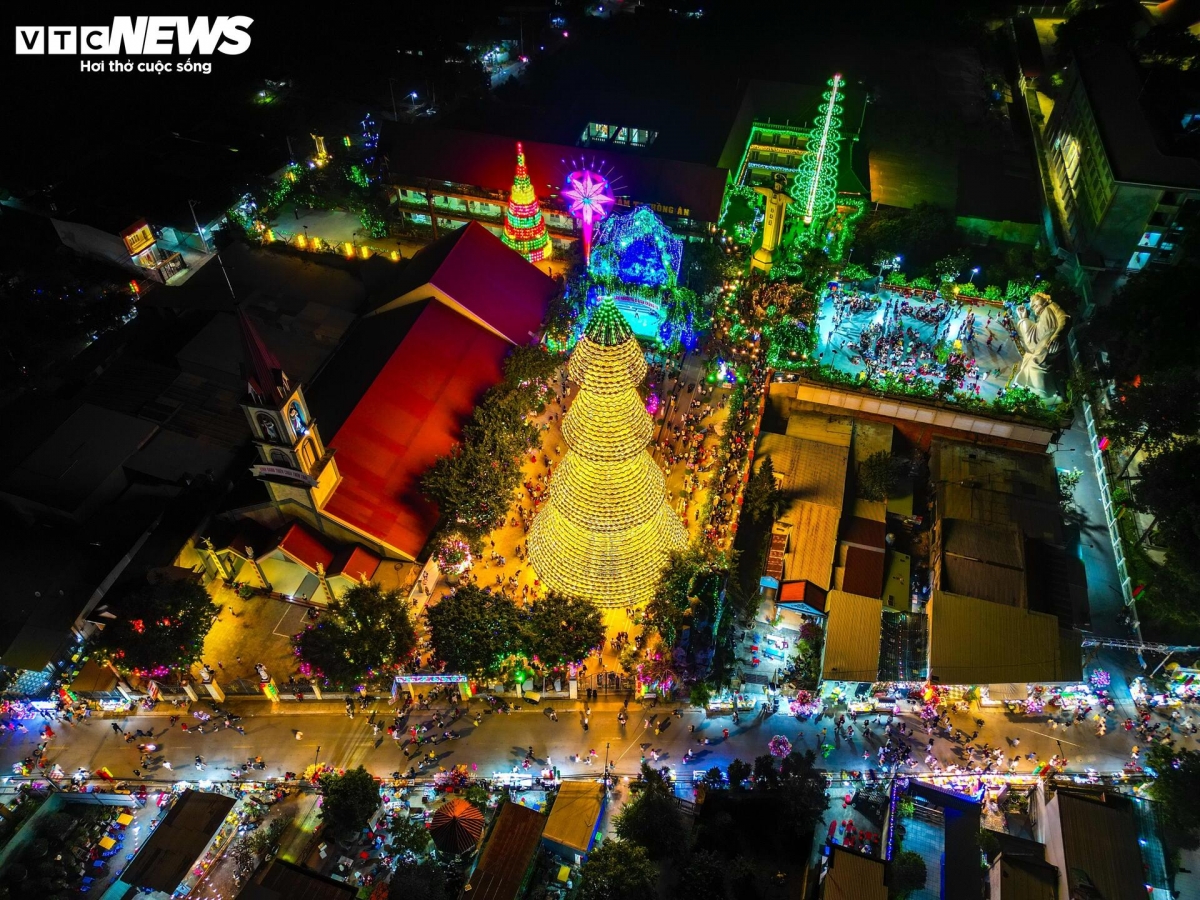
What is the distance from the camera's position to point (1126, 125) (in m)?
50.3

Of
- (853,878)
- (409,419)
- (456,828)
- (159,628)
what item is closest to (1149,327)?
(853,878)

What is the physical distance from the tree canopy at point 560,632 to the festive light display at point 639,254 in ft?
76.5

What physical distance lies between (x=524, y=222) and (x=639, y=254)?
9.33 metres

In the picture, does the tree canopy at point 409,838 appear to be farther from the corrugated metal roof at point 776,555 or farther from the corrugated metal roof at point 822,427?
the corrugated metal roof at point 822,427

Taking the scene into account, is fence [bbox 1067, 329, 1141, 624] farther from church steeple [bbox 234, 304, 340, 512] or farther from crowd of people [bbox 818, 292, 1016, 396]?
church steeple [bbox 234, 304, 340, 512]

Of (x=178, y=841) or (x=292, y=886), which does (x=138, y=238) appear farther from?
(x=292, y=886)

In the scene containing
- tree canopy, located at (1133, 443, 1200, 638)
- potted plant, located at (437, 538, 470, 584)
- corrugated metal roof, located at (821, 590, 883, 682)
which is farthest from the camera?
potted plant, located at (437, 538, 470, 584)

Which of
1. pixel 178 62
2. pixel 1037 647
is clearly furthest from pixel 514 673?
pixel 178 62

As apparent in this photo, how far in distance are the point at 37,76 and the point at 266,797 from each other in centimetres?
7492

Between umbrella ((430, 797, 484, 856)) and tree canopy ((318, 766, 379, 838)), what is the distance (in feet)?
7.79

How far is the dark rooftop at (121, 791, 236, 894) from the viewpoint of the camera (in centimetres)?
2534

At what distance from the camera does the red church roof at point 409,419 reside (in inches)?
1342

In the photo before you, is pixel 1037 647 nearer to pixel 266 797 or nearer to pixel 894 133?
pixel 266 797

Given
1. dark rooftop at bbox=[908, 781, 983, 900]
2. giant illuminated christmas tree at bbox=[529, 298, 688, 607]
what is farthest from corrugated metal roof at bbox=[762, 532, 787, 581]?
dark rooftop at bbox=[908, 781, 983, 900]
